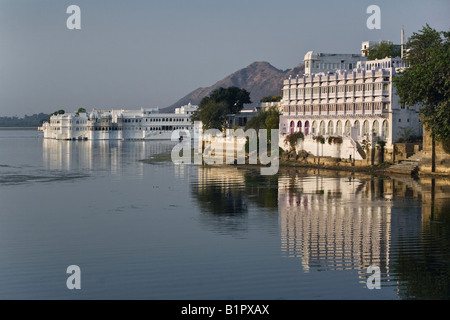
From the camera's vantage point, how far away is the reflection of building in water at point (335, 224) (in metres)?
18.6

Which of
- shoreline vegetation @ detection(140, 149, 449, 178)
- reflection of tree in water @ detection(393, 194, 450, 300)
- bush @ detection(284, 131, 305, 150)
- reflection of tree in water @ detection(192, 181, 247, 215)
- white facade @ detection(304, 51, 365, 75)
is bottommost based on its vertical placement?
reflection of tree in water @ detection(393, 194, 450, 300)

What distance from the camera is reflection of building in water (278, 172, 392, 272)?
18609 mm

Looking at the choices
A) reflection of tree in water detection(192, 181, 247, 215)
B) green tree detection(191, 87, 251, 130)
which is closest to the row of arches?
reflection of tree in water detection(192, 181, 247, 215)

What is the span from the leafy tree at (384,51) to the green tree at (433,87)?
68.3 feet

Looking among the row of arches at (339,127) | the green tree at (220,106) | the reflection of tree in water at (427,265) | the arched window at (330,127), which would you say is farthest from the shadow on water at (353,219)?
the green tree at (220,106)

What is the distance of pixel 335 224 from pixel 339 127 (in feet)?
87.4

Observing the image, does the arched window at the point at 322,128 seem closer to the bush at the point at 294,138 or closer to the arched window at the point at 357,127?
the bush at the point at 294,138

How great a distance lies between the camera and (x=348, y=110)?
48406mm

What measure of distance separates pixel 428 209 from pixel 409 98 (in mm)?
13544

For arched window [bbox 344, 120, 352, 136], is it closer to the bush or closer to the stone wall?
the bush

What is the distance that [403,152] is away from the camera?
4141 centimetres

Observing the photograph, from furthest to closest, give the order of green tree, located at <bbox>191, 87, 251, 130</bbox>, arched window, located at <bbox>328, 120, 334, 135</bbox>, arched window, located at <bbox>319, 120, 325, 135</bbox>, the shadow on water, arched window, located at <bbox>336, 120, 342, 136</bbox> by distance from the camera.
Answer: green tree, located at <bbox>191, 87, 251, 130</bbox>
arched window, located at <bbox>319, 120, 325, 135</bbox>
arched window, located at <bbox>328, 120, 334, 135</bbox>
arched window, located at <bbox>336, 120, 342, 136</bbox>
the shadow on water

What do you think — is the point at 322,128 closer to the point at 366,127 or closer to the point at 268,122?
the point at 366,127

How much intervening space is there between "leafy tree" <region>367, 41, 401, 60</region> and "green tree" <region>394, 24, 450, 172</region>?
2083 cm
